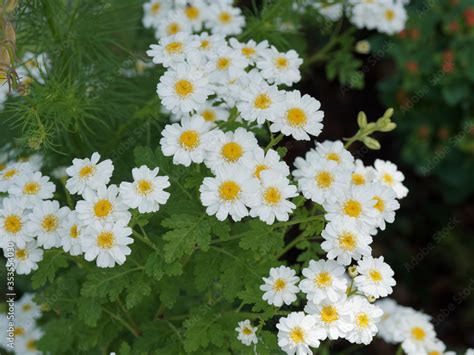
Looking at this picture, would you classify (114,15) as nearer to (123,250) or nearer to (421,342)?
(123,250)

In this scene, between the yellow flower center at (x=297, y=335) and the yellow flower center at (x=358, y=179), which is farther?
the yellow flower center at (x=358, y=179)

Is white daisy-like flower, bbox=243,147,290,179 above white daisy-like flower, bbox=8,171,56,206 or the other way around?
above

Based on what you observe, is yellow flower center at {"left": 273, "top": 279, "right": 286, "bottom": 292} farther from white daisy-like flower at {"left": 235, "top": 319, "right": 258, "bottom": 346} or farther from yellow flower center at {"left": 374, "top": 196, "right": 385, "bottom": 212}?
yellow flower center at {"left": 374, "top": 196, "right": 385, "bottom": 212}

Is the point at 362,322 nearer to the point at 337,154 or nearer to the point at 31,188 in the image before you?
the point at 337,154

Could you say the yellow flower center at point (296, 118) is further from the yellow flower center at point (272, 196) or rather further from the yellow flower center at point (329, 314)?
the yellow flower center at point (329, 314)

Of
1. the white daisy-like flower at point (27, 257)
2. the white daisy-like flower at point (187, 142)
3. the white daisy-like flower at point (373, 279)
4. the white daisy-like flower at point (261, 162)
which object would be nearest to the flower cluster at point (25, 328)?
the white daisy-like flower at point (27, 257)

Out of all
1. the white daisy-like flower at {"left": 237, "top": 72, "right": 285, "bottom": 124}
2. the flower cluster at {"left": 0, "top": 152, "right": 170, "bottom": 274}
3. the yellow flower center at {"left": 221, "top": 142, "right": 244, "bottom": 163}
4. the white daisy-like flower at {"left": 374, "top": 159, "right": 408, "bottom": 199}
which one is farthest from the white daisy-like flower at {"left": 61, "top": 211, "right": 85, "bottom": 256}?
the white daisy-like flower at {"left": 374, "top": 159, "right": 408, "bottom": 199}
